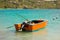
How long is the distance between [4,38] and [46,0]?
15624 centimetres

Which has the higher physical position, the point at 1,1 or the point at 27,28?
the point at 27,28

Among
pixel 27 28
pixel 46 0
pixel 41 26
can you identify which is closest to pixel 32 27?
pixel 27 28

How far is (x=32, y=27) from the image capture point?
26172 millimetres

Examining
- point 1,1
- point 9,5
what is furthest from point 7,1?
point 9,5

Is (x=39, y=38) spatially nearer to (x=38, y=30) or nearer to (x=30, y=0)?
(x=38, y=30)

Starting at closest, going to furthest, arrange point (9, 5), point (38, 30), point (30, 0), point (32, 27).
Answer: point (32, 27)
point (38, 30)
point (9, 5)
point (30, 0)

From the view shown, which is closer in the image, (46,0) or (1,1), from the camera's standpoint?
(1,1)

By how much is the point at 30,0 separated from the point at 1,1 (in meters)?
24.9

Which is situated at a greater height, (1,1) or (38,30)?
(38,30)

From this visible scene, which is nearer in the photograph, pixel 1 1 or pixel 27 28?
pixel 27 28

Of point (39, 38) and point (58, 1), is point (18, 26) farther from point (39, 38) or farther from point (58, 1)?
point (58, 1)

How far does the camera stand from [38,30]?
28.2m

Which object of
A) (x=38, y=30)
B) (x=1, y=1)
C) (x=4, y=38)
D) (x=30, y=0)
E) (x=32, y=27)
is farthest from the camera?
Result: (x=30, y=0)

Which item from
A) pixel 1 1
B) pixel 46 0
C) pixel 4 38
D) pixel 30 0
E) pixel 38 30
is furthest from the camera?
pixel 46 0
